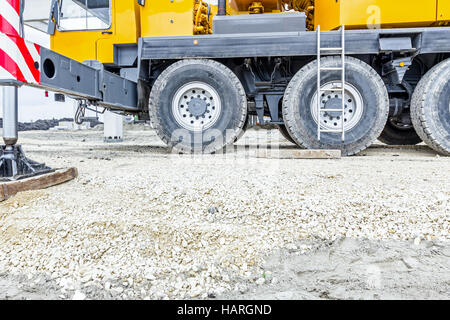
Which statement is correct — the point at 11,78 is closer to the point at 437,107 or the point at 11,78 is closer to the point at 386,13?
the point at 386,13

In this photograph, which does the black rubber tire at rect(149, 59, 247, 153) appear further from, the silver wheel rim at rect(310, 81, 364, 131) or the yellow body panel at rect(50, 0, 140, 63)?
the silver wheel rim at rect(310, 81, 364, 131)

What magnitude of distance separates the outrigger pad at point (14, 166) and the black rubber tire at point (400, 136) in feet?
17.8

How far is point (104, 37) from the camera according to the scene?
15.9 feet

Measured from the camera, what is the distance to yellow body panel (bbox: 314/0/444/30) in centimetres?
420

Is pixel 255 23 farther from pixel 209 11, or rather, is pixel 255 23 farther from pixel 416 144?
pixel 416 144

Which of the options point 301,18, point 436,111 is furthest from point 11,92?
point 436,111

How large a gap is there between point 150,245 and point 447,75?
4290 millimetres

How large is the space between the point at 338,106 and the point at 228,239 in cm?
308

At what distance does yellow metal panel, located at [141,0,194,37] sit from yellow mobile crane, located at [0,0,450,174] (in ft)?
0.05

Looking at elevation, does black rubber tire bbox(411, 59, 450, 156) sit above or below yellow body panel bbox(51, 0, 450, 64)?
below

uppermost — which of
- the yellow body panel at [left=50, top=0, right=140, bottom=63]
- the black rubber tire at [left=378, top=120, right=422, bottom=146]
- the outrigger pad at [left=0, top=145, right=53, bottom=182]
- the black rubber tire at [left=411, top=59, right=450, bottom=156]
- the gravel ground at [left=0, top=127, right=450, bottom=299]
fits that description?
the yellow body panel at [left=50, top=0, right=140, bottom=63]

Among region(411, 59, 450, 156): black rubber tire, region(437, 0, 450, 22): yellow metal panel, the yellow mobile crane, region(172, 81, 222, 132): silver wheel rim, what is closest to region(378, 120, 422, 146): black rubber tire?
the yellow mobile crane

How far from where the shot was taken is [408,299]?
141 centimetres

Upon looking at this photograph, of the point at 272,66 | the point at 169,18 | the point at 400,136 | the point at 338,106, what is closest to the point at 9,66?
the point at 169,18
